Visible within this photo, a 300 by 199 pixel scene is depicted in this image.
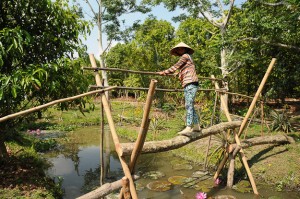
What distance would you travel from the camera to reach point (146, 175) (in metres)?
8.80

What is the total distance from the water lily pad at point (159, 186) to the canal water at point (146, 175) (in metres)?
0.03

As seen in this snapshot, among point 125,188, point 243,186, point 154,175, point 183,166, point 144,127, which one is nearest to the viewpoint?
point 144,127

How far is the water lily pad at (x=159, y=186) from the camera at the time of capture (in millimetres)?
7612

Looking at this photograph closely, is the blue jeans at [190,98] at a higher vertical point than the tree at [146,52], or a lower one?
lower

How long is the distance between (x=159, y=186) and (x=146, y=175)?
3.66 feet

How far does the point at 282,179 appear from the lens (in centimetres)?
739

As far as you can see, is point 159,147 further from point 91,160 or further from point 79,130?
point 79,130

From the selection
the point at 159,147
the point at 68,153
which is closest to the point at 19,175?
the point at 159,147

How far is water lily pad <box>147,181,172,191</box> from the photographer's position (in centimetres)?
761

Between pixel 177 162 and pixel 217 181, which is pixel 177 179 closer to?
pixel 217 181

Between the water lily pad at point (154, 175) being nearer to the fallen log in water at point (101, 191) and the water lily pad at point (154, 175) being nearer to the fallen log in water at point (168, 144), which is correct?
the fallen log in water at point (168, 144)

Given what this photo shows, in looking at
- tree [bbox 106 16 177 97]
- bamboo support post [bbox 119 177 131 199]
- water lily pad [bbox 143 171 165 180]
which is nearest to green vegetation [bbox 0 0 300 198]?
water lily pad [bbox 143 171 165 180]

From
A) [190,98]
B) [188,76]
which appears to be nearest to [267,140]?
[190,98]

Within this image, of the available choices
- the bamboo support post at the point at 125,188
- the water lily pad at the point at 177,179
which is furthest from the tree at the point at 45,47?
the water lily pad at the point at 177,179
